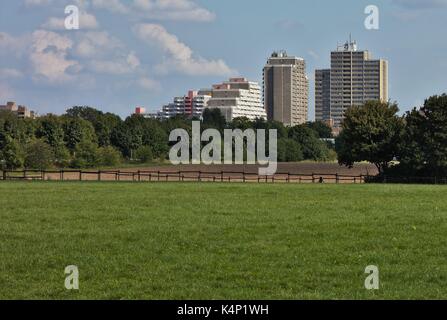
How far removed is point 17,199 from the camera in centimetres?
3759

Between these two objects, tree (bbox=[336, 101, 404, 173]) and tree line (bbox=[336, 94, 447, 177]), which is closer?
tree line (bbox=[336, 94, 447, 177])

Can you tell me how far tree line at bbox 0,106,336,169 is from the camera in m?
132

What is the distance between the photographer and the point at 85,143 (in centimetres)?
14600

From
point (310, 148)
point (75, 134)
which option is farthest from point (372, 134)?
point (310, 148)

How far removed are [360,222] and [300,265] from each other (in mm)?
8286

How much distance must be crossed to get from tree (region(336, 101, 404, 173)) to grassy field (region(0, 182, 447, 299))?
194ft

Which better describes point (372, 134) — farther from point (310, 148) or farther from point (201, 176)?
point (310, 148)

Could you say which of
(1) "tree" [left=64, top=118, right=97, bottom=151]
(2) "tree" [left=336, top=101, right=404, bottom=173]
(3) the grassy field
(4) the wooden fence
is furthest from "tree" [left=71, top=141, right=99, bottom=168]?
(3) the grassy field

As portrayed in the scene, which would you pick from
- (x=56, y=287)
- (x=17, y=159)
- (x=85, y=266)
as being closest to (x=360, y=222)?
(x=85, y=266)

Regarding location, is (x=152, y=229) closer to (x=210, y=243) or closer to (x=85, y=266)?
(x=210, y=243)

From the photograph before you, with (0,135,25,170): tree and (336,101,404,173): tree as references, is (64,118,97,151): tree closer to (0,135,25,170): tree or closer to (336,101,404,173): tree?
(0,135,25,170): tree

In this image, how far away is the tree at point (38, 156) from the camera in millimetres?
130875

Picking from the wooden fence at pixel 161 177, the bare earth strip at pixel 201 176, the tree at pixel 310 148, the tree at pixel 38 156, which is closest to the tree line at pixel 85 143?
the tree at pixel 38 156

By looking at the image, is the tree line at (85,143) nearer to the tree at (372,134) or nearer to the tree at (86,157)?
the tree at (86,157)
